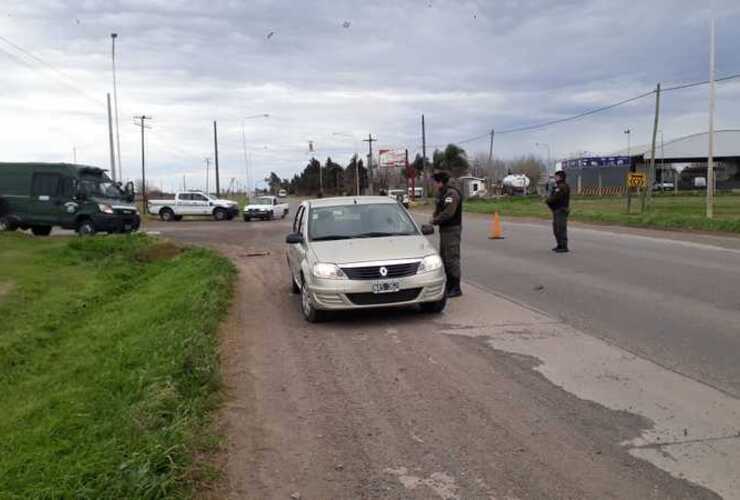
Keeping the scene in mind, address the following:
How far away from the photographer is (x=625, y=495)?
3.78 metres

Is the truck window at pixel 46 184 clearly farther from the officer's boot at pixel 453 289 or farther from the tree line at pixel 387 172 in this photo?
the tree line at pixel 387 172

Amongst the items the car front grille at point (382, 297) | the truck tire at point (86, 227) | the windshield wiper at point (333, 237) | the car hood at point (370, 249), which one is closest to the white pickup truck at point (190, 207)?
the truck tire at point (86, 227)

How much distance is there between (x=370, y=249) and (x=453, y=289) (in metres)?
2.13

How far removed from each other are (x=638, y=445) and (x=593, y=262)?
9.94 m

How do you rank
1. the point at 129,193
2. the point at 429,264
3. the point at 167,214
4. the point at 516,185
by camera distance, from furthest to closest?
the point at 516,185, the point at 167,214, the point at 129,193, the point at 429,264

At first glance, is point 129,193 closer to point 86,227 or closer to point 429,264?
point 86,227

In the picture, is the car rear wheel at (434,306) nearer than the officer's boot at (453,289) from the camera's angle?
Yes

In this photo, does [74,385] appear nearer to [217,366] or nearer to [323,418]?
[217,366]

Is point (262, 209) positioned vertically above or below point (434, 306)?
above

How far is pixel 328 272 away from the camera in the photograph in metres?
8.10

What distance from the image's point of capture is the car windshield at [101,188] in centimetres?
2451

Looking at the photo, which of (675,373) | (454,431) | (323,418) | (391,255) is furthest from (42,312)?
(675,373)

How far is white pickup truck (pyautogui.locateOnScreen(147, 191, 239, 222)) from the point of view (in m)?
44.1

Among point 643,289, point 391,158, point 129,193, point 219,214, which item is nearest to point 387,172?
point 391,158
